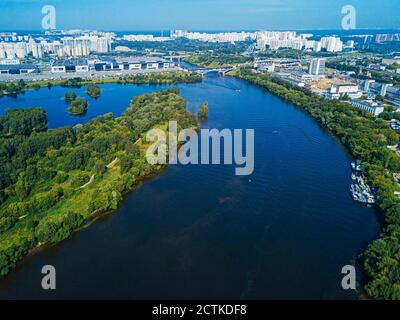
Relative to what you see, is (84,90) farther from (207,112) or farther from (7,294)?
(7,294)

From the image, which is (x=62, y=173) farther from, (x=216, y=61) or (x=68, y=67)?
(x=216, y=61)

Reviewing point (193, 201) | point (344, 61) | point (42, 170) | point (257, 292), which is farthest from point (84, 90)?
point (344, 61)

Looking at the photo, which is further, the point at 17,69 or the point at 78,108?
the point at 17,69

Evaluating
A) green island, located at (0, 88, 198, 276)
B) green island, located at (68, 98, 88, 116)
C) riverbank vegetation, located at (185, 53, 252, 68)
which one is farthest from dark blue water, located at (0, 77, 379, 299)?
riverbank vegetation, located at (185, 53, 252, 68)

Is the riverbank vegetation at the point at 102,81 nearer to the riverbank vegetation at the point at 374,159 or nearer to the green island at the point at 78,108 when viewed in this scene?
the green island at the point at 78,108

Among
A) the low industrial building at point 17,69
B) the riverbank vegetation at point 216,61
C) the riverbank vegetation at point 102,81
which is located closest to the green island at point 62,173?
the riverbank vegetation at point 102,81

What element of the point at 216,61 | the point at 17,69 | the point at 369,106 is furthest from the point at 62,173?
the point at 216,61

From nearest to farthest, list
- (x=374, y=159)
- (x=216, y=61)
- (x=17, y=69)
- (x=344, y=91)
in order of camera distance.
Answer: (x=374, y=159), (x=344, y=91), (x=17, y=69), (x=216, y=61)
